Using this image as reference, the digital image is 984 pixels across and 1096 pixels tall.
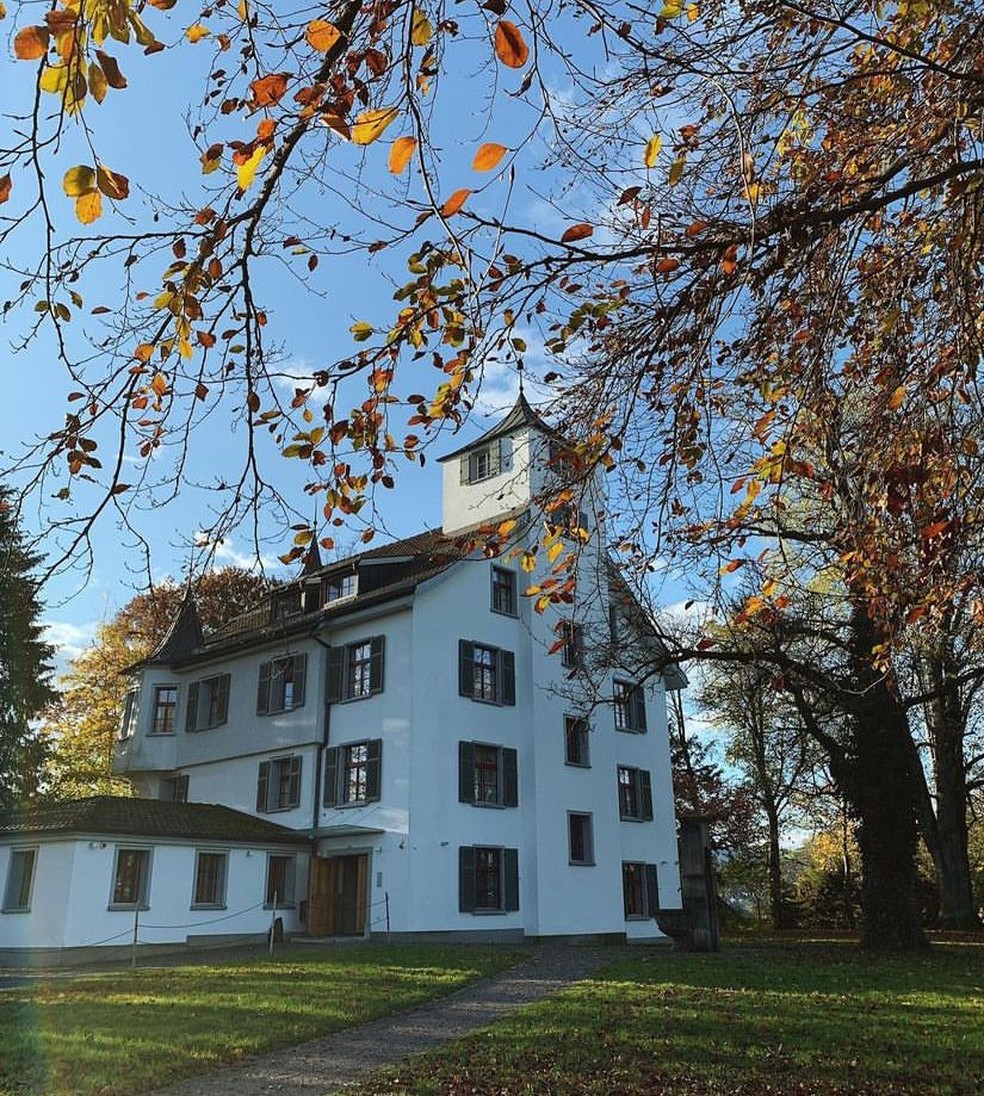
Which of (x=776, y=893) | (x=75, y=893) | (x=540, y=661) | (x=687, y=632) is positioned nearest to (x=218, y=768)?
(x=75, y=893)

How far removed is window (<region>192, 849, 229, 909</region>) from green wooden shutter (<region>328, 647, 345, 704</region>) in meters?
4.69

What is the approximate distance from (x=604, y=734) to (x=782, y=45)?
23.7 m

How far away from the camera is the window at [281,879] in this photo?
2462 centimetres

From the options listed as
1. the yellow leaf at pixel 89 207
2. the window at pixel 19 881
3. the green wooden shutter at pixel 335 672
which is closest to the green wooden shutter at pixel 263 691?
the green wooden shutter at pixel 335 672

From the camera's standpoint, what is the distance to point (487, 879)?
2445 cm

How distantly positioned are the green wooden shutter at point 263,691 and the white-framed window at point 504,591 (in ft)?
21.6

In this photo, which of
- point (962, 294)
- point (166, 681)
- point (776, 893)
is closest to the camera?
point (962, 294)

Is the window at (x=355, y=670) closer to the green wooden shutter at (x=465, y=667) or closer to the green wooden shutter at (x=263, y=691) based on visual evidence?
the green wooden shutter at (x=465, y=667)

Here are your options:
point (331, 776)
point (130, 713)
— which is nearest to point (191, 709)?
point (130, 713)

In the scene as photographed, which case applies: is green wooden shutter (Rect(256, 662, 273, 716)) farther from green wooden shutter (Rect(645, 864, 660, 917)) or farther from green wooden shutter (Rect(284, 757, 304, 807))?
green wooden shutter (Rect(645, 864, 660, 917))

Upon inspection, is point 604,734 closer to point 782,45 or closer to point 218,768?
point 218,768

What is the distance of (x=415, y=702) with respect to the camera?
79.1 ft

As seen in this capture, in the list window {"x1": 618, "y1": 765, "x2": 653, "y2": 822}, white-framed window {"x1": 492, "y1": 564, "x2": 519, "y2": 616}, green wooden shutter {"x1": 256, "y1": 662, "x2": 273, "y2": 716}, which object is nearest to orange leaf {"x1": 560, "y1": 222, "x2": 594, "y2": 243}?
white-framed window {"x1": 492, "y1": 564, "x2": 519, "y2": 616}

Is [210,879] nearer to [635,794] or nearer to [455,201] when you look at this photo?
[635,794]
